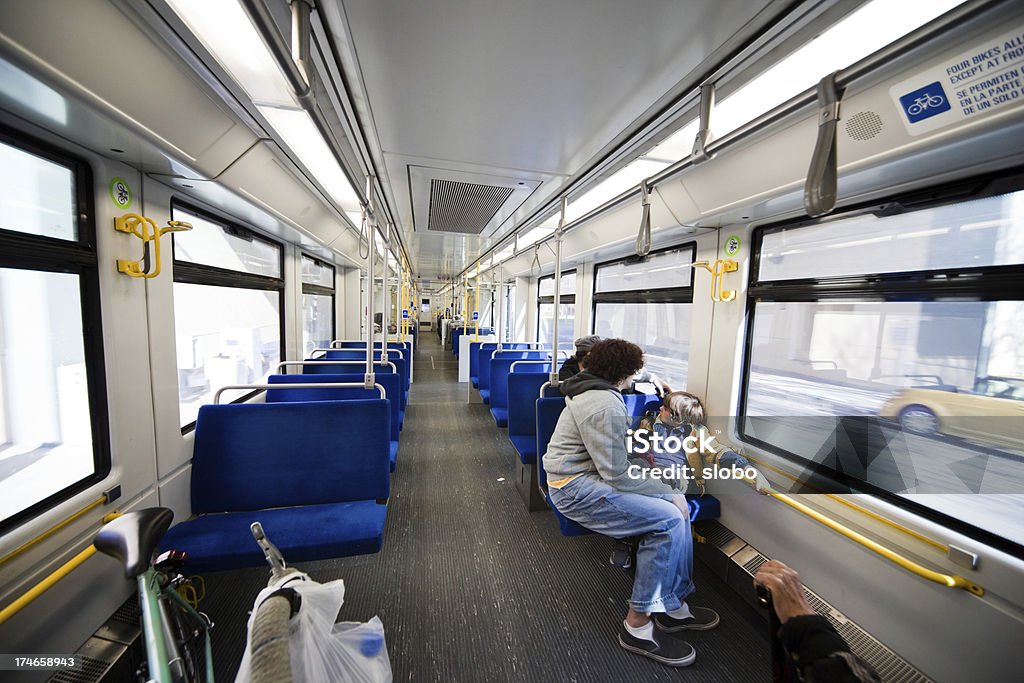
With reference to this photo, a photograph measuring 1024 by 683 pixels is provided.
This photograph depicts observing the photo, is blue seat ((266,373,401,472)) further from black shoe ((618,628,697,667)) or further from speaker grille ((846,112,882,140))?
speaker grille ((846,112,882,140))

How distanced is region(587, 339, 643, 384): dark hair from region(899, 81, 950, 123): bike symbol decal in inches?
56.1

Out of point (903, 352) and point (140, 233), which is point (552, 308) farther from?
point (140, 233)

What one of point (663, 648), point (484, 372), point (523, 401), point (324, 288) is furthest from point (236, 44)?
point (324, 288)

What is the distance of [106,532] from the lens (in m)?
1.28

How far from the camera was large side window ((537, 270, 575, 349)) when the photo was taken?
252 inches

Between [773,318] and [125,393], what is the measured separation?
3.99 metres

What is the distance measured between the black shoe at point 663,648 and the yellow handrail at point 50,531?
8.70 ft

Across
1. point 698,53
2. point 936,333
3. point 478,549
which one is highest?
point 698,53

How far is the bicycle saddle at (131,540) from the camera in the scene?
124 centimetres

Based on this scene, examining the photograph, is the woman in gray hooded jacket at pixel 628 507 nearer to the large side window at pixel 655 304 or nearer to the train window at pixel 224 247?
the large side window at pixel 655 304

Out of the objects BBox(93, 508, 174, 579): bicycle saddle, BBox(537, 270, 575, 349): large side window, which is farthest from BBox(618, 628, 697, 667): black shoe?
BBox(537, 270, 575, 349): large side window

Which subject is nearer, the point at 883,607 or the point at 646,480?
the point at 883,607

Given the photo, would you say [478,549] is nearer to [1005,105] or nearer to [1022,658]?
[1022,658]

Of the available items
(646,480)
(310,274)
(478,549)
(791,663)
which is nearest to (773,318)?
(646,480)
